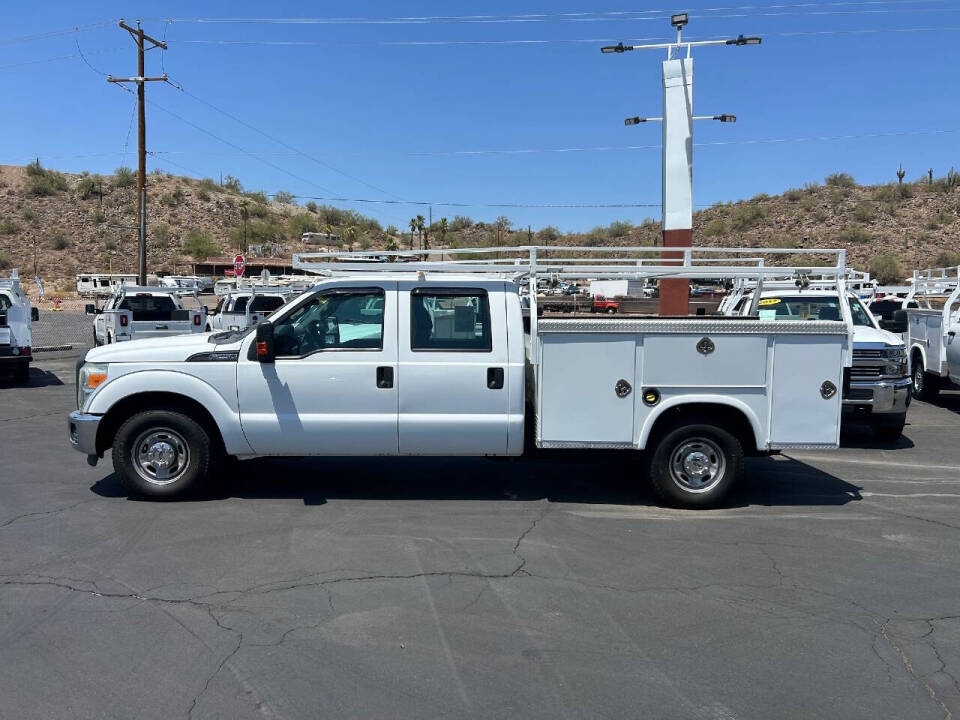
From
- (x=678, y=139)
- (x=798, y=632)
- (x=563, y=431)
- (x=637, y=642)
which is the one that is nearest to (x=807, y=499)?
(x=563, y=431)

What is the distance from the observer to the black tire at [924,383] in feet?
50.1

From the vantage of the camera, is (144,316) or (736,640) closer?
(736,640)

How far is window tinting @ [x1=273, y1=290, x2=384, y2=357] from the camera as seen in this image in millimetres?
7582

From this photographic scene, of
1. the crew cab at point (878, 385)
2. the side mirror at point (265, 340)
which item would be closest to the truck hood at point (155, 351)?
the side mirror at point (265, 340)

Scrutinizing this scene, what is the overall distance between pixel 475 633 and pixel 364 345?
3291mm

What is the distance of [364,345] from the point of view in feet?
24.9

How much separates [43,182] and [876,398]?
269 feet

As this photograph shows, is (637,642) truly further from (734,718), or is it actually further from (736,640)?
(734,718)

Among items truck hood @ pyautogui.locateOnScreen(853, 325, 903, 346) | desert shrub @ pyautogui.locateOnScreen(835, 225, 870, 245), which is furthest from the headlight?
desert shrub @ pyautogui.locateOnScreen(835, 225, 870, 245)

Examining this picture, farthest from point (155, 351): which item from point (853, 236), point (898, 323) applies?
point (853, 236)

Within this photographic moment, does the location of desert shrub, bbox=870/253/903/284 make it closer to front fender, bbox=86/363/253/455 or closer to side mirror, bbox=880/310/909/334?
side mirror, bbox=880/310/909/334

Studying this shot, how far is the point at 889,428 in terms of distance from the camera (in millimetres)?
11273

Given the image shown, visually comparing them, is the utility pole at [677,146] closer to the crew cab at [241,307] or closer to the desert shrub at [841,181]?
the crew cab at [241,307]

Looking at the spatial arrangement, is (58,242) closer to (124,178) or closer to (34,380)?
(124,178)
